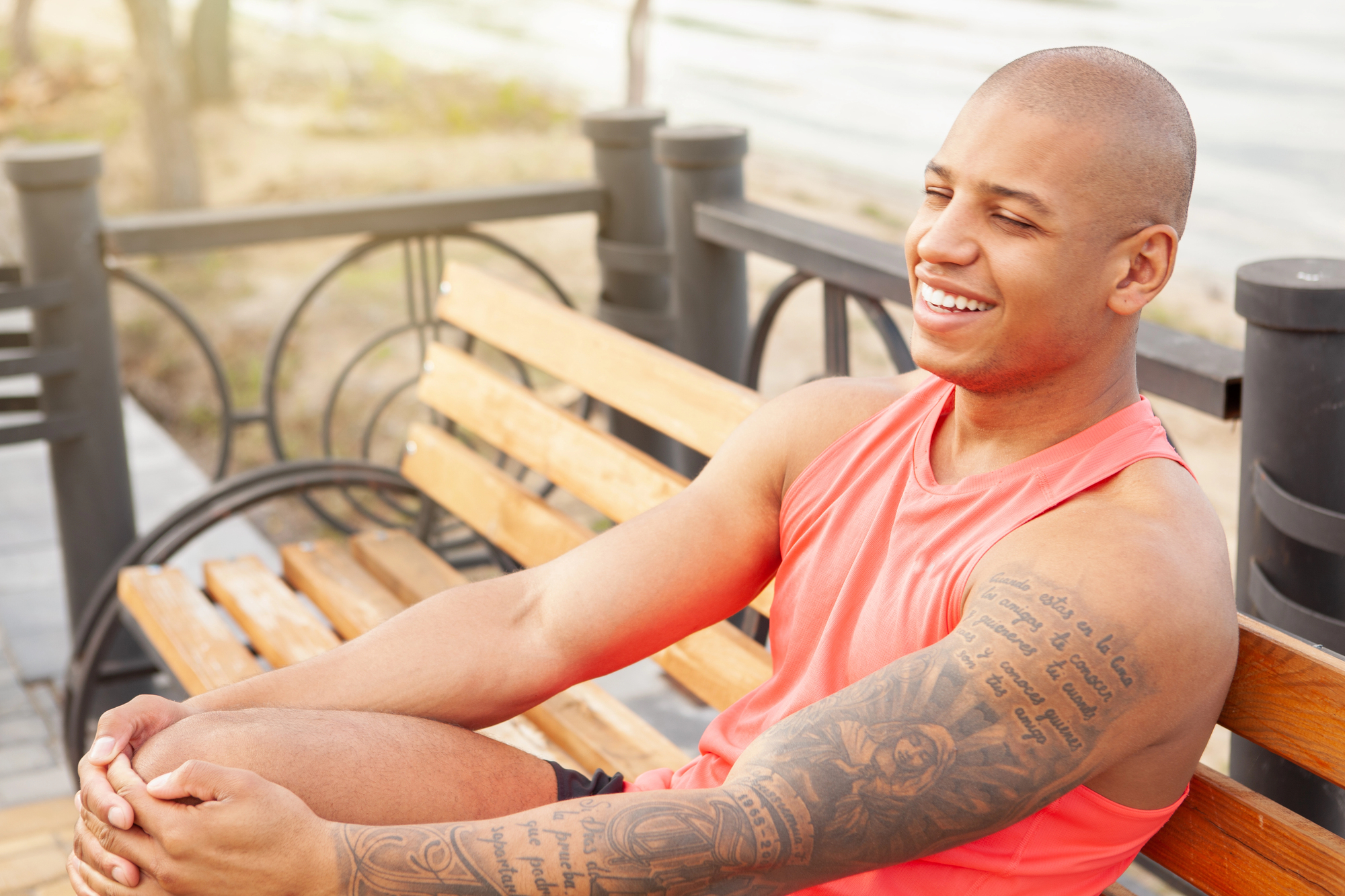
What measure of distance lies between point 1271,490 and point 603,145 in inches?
96.6

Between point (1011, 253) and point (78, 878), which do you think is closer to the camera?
point (1011, 253)

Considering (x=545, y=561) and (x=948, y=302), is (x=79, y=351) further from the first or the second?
(x=948, y=302)

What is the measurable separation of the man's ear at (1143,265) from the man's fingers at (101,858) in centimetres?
139

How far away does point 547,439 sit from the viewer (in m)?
2.97

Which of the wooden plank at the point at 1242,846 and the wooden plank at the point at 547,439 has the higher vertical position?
the wooden plank at the point at 547,439

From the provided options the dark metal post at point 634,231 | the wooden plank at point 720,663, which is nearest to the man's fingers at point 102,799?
the wooden plank at point 720,663

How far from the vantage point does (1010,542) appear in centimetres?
159

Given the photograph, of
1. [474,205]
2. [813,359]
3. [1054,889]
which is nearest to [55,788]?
[474,205]

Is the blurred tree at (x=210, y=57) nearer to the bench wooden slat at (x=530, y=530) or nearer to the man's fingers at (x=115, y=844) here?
the bench wooden slat at (x=530, y=530)

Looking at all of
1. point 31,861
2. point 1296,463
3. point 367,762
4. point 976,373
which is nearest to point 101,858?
point 367,762

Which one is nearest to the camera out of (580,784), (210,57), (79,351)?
(580,784)

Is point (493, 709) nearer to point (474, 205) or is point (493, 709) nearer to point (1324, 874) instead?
point (1324, 874)

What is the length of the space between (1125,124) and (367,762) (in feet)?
4.20

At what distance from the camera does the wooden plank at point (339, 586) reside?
9.98ft
